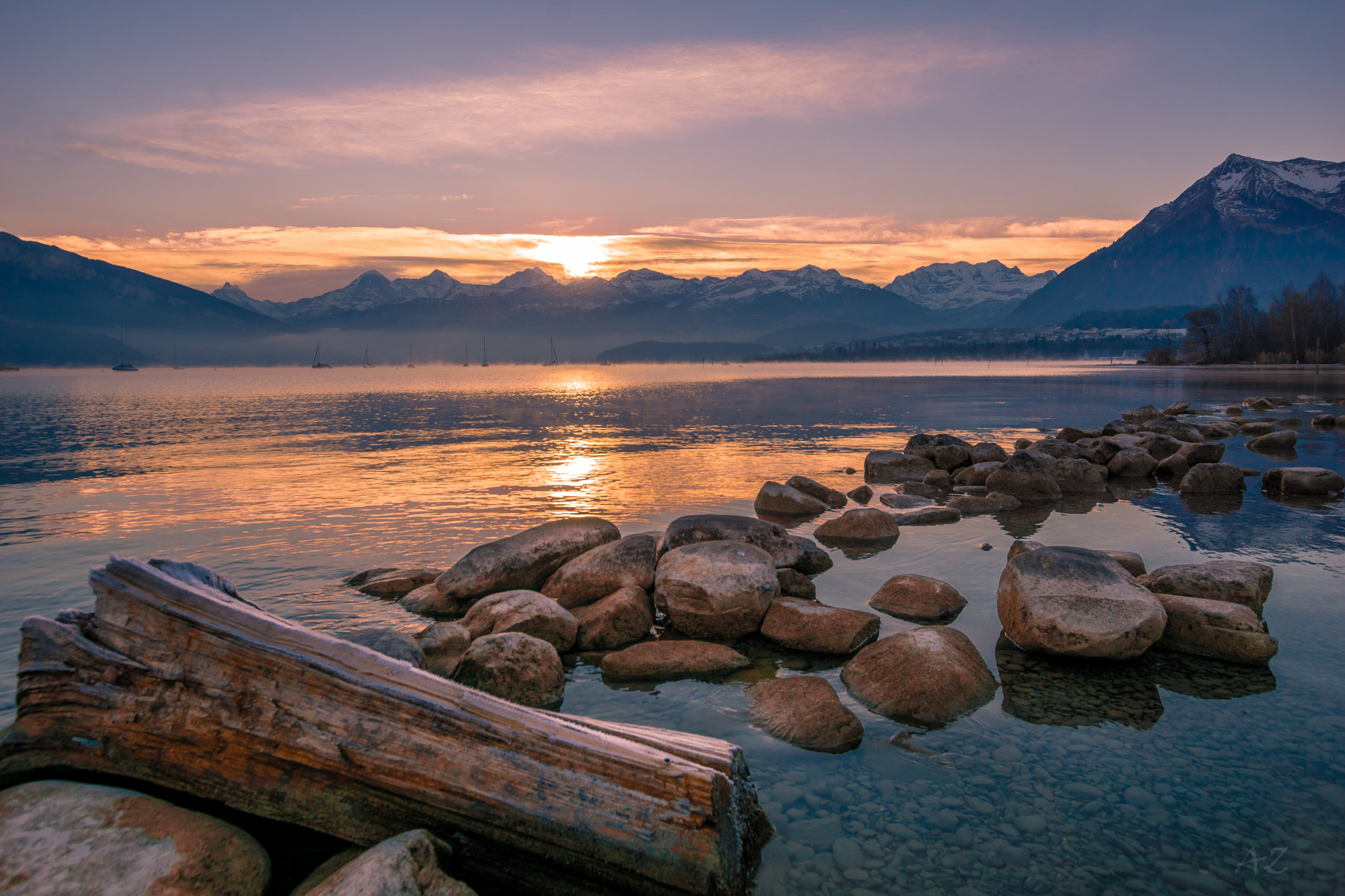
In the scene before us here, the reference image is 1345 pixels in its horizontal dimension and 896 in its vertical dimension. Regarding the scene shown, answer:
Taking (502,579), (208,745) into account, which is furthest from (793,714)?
(502,579)

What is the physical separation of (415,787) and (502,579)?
749 centimetres

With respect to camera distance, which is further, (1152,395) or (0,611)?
(1152,395)

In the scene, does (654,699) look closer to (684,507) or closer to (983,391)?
(684,507)

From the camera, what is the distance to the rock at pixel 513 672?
27.4 ft

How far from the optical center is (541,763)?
4824mm

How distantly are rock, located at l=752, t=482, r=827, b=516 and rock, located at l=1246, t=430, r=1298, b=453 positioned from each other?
78.5ft

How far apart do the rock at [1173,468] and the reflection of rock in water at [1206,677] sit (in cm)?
1805

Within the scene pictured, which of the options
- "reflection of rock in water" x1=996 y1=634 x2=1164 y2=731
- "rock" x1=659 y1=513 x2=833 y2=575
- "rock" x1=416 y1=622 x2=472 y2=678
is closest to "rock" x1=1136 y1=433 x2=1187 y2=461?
"rock" x1=659 y1=513 x2=833 y2=575

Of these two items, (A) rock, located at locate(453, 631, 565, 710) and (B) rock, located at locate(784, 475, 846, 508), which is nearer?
(A) rock, located at locate(453, 631, 565, 710)

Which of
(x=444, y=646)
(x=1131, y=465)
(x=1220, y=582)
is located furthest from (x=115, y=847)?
(x=1131, y=465)

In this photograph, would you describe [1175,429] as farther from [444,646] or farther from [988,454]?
[444,646]

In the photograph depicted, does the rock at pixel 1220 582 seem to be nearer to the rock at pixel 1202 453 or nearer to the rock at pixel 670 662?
the rock at pixel 670 662

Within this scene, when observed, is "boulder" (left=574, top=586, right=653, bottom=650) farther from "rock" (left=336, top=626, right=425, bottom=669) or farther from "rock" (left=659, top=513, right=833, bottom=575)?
"rock" (left=336, top=626, right=425, bottom=669)

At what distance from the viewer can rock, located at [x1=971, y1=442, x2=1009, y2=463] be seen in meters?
25.1
